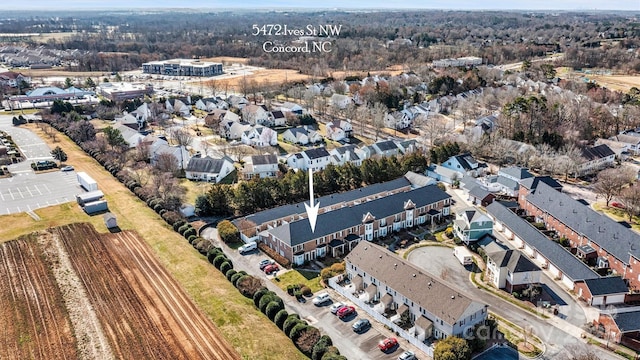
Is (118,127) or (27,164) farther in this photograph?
(118,127)

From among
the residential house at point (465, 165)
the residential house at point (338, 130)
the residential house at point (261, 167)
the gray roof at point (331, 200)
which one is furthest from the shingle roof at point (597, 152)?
the residential house at point (261, 167)

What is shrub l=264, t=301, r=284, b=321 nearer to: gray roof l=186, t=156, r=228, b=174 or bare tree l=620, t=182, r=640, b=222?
gray roof l=186, t=156, r=228, b=174

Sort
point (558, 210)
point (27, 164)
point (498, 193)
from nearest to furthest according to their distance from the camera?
point (558, 210)
point (498, 193)
point (27, 164)

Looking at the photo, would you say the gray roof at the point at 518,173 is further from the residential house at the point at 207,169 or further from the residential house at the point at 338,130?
the residential house at the point at 207,169

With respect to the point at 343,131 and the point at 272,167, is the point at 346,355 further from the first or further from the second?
the point at 343,131

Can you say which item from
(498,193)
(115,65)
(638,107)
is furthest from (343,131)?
(115,65)

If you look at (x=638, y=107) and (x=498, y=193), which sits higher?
(x=638, y=107)
